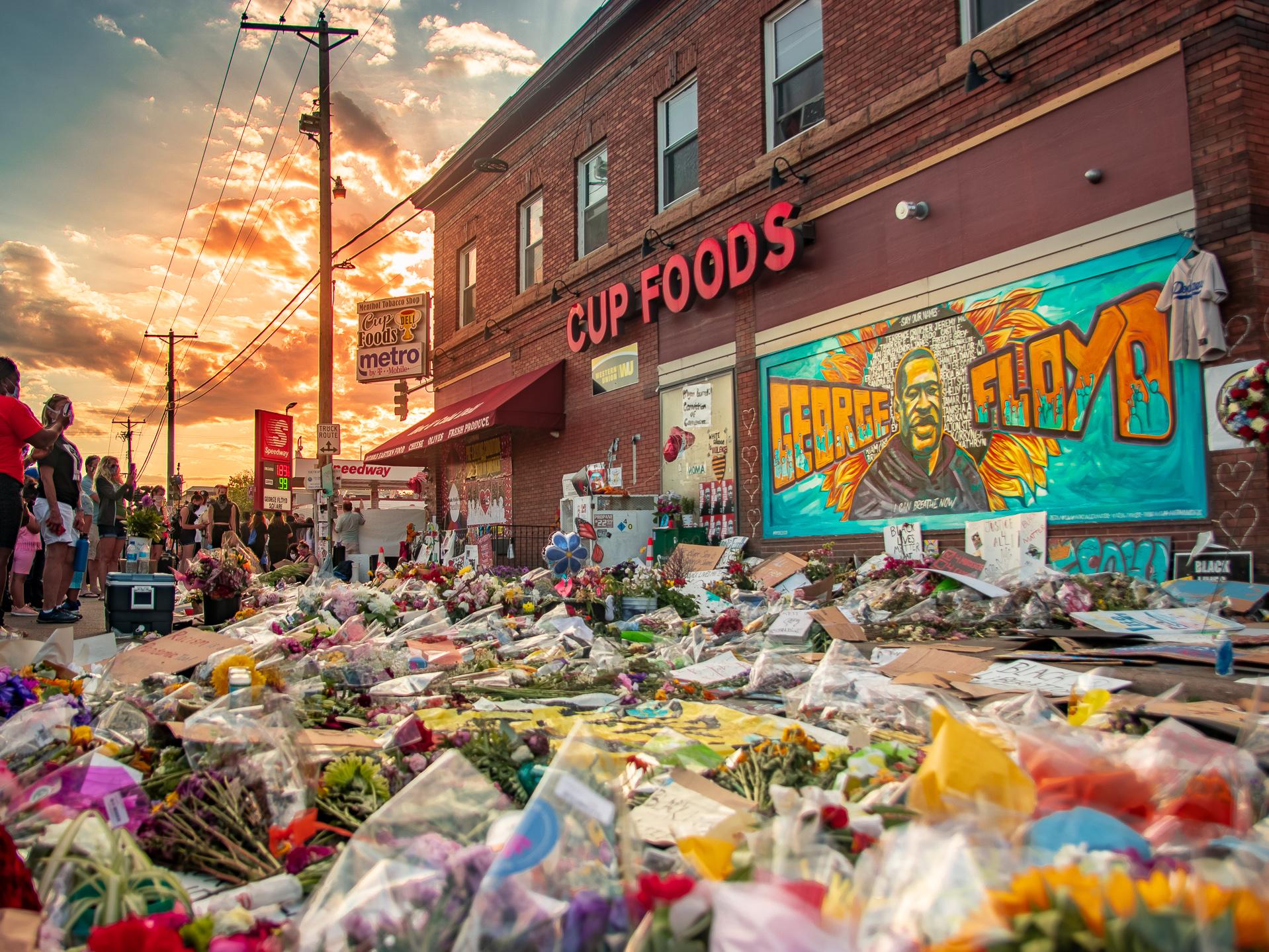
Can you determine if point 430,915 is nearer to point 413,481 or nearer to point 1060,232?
point 1060,232

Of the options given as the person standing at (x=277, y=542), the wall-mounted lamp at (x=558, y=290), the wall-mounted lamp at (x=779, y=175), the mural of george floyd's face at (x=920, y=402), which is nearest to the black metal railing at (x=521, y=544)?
the wall-mounted lamp at (x=558, y=290)

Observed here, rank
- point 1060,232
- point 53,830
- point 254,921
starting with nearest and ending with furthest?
point 254,921 → point 53,830 → point 1060,232

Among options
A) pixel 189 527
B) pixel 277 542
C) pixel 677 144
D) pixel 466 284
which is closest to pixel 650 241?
pixel 677 144

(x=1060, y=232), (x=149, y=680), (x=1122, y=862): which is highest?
(x=1060, y=232)

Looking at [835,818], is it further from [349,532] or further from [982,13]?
[349,532]

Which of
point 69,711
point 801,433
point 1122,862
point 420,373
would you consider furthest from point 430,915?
point 420,373

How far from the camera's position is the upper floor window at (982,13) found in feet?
25.6

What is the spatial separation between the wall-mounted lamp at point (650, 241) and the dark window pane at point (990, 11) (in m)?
5.05

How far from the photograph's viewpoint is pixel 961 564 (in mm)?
7395

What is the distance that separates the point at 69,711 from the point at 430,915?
2647mm

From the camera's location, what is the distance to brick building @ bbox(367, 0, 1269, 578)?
20.5 ft

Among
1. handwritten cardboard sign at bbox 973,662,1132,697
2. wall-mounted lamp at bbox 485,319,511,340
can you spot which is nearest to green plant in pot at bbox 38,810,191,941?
handwritten cardboard sign at bbox 973,662,1132,697

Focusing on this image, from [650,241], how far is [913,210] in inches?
188

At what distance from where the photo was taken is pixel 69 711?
3.36 metres
